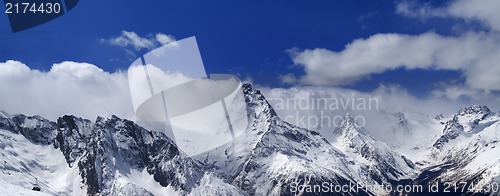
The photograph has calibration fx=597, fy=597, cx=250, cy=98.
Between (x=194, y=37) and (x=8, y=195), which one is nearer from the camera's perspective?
(x=8, y=195)

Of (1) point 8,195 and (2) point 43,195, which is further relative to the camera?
(2) point 43,195

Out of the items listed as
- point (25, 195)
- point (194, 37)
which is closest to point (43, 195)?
point (25, 195)

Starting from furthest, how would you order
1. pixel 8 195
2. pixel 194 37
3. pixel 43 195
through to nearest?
pixel 194 37 → pixel 43 195 → pixel 8 195

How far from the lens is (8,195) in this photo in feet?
288

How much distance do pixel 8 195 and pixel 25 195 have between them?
3.06 m

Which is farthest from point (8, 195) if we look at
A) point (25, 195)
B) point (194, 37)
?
point (194, 37)

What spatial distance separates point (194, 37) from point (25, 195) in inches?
1455

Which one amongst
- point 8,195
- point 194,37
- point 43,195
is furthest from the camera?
point 194,37

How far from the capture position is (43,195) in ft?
310

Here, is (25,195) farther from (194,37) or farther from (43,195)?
(194,37)

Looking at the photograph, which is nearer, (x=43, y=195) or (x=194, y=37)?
(x=43, y=195)

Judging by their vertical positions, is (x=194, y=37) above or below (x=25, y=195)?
above

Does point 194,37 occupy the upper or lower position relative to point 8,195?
upper

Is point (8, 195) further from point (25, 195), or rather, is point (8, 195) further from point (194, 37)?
point (194, 37)
